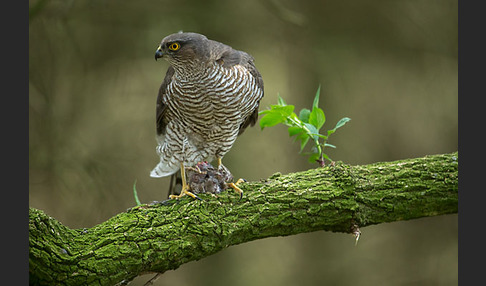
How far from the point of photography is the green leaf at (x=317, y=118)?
2.82 metres

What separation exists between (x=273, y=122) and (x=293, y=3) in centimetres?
224

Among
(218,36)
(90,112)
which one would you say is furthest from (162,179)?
(218,36)

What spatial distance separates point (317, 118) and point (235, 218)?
0.85 meters

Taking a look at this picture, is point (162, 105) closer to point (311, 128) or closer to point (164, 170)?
point (164, 170)

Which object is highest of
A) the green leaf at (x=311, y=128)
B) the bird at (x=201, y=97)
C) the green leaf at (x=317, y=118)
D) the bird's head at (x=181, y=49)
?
the bird's head at (x=181, y=49)

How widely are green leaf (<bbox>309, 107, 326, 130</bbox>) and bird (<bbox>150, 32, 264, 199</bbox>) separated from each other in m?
0.37

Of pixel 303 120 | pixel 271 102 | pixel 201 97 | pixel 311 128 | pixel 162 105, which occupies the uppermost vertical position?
pixel 271 102

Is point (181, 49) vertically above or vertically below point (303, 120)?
above

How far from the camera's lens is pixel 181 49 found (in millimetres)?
2680

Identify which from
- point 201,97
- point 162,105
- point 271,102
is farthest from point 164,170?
point 271,102

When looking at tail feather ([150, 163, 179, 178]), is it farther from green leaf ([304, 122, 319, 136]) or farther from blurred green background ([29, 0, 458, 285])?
blurred green background ([29, 0, 458, 285])

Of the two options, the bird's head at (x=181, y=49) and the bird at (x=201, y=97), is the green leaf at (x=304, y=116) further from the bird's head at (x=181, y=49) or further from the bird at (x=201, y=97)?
the bird's head at (x=181, y=49)

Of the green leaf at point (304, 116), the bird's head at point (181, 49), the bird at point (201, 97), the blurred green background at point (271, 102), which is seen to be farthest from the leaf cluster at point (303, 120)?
the blurred green background at point (271, 102)

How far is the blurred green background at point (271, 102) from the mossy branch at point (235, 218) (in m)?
1.87
